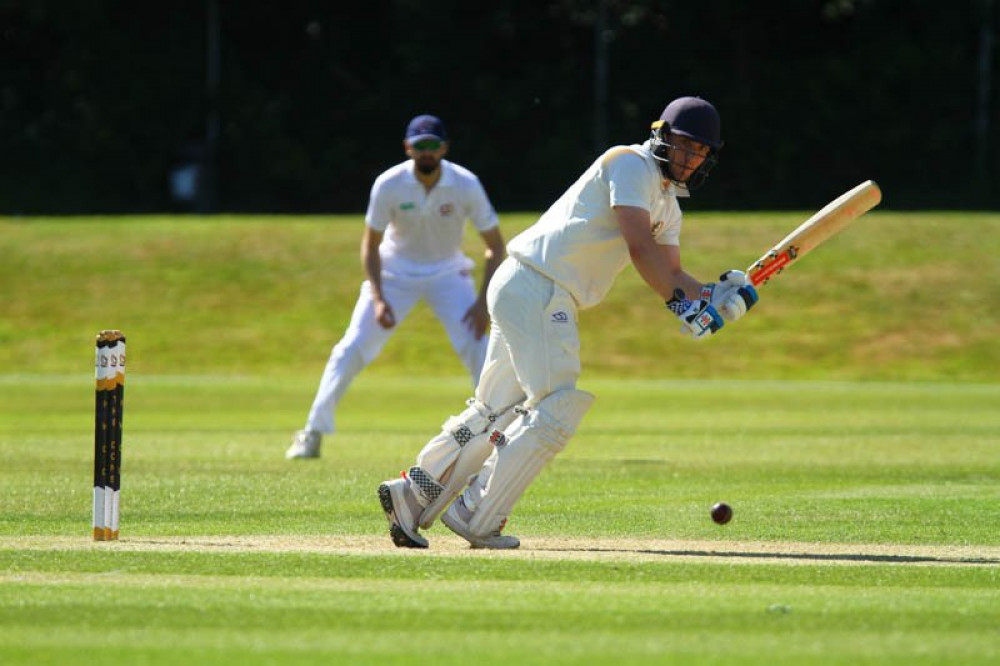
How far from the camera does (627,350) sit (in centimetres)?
2292

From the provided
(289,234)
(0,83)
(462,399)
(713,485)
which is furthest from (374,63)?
(713,485)

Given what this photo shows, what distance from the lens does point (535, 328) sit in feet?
24.3

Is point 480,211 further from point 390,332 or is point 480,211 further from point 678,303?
point 678,303

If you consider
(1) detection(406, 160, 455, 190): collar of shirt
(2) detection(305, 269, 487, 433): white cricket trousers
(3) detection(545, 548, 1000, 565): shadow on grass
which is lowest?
(2) detection(305, 269, 487, 433): white cricket trousers

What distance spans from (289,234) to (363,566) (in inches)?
865

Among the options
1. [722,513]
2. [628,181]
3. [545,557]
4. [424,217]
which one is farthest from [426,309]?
[545,557]

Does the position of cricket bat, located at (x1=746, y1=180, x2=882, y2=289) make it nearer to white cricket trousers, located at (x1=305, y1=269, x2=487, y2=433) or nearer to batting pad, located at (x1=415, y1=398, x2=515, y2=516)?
batting pad, located at (x1=415, y1=398, x2=515, y2=516)

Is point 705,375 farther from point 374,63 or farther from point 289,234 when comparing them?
point 374,63

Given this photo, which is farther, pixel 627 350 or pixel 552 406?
pixel 627 350

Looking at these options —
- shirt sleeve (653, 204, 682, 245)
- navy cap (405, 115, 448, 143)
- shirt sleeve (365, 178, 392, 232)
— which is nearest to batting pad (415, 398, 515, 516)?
shirt sleeve (653, 204, 682, 245)

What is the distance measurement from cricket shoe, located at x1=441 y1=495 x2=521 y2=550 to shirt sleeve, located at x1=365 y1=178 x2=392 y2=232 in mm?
4917

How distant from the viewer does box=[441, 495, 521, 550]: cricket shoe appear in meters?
7.43

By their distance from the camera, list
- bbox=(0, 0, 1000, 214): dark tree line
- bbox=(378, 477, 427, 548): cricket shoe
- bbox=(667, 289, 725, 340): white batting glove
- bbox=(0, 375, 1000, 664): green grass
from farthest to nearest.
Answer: bbox=(0, 0, 1000, 214): dark tree line, bbox=(378, 477, 427, 548): cricket shoe, bbox=(667, 289, 725, 340): white batting glove, bbox=(0, 375, 1000, 664): green grass

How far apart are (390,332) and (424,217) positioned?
82 centimetres
